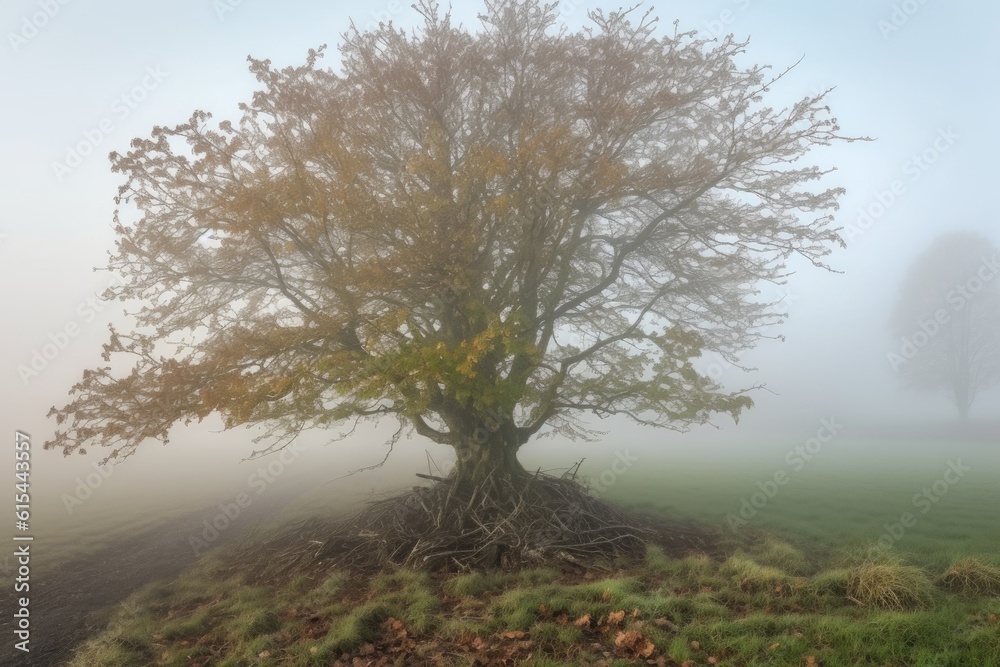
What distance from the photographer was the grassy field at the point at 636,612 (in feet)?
18.4

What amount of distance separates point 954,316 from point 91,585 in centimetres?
4856

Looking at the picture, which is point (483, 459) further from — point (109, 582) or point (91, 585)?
point (91, 585)

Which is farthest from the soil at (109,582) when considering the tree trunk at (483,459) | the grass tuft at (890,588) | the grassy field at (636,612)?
the tree trunk at (483,459)

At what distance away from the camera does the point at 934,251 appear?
118 feet

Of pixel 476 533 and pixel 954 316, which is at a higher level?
pixel 954 316

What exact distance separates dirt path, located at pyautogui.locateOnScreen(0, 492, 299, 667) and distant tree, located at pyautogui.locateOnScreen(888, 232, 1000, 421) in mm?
44483

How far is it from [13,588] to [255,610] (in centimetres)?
615

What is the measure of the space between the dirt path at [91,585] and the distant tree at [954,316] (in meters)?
44.5

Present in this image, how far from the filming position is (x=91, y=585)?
10.1m

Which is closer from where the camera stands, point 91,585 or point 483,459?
point 91,585

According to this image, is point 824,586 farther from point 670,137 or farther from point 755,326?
point 670,137

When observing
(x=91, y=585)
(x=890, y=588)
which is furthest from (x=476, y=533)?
(x=91, y=585)

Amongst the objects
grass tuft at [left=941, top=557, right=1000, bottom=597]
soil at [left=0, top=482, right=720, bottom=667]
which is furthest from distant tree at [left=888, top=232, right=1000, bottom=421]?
grass tuft at [left=941, top=557, right=1000, bottom=597]

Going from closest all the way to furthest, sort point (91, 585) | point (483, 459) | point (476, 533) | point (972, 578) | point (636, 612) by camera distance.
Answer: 1. point (636, 612)
2. point (972, 578)
3. point (91, 585)
4. point (476, 533)
5. point (483, 459)
